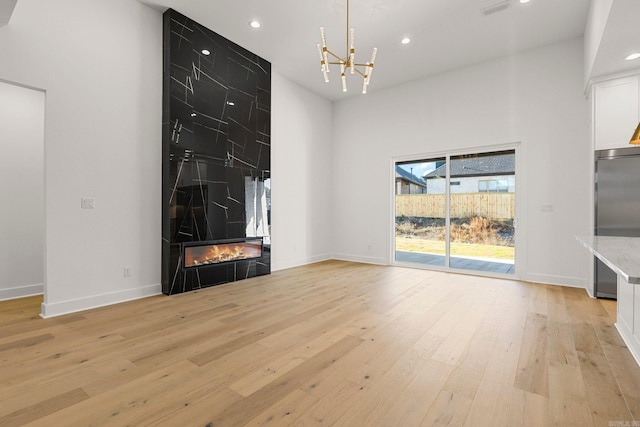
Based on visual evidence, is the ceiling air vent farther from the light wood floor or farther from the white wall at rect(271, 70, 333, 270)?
the light wood floor

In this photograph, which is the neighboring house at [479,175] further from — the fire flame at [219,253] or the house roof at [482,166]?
the fire flame at [219,253]

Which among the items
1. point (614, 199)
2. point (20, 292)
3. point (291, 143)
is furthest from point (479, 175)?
point (20, 292)

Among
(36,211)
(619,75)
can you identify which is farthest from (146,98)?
(619,75)

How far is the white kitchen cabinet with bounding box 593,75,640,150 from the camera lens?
12.0 ft

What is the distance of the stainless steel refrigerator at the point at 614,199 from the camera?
3637 millimetres

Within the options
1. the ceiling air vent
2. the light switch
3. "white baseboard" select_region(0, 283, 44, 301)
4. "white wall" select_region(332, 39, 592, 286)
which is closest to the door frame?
"white wall" select_region(332, 39, 592, 286)

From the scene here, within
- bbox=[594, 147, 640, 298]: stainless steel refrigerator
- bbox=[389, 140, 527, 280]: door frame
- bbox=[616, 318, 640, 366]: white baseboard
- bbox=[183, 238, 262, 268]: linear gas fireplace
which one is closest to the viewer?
bbox=[616, 318, 640, 366]: white baseboard

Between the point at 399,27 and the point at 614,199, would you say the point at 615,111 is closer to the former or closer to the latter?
the point at 614,199

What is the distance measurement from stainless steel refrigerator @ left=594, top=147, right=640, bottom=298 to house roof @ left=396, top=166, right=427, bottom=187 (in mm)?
2608

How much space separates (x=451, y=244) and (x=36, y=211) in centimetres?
649

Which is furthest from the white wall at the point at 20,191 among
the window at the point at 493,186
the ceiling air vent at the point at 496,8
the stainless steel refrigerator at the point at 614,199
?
the stainless steel refrigerator at the point at 614,199

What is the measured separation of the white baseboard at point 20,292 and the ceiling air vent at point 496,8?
6850 mm

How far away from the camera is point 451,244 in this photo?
18.2ft

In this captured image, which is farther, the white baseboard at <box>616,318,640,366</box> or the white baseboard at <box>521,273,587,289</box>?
the white baseboard at <box>521,273,587,289</box>
